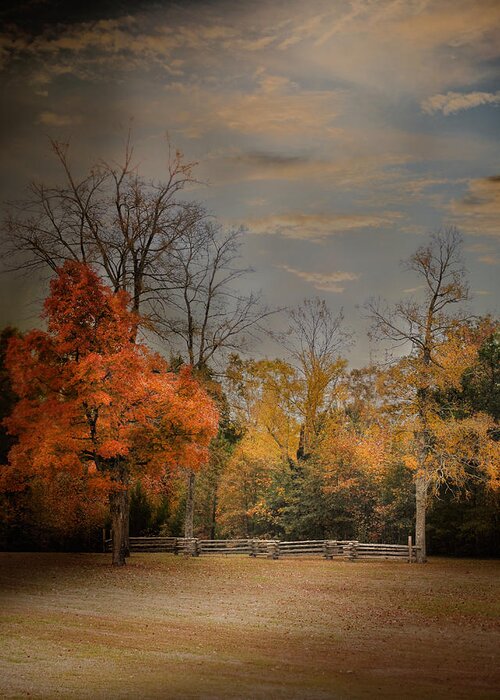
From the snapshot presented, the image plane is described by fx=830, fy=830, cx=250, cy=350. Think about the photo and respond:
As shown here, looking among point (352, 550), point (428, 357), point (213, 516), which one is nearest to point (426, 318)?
point (428, 357)

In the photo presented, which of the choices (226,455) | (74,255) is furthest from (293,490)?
(74,255)

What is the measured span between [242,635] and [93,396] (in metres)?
10.2

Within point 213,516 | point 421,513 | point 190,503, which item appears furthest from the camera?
point 213,516

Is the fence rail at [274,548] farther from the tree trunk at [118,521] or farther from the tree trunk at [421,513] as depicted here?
the tree trunk at [118,521]

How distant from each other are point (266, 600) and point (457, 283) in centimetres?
1510

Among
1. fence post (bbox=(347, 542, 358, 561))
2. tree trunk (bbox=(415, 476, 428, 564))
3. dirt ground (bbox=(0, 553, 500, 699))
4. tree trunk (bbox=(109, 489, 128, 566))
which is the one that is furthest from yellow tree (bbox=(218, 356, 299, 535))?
dirt ground (bbox=(0, 553, 500, 699))

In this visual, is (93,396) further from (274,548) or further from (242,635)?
(274,548)

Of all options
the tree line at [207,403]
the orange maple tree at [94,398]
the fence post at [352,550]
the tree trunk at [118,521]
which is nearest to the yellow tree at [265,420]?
the tree line at [207,403]

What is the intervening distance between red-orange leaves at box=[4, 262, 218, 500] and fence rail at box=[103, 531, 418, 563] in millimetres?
9675

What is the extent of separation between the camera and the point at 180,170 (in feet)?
91.1

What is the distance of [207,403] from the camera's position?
24250 mm

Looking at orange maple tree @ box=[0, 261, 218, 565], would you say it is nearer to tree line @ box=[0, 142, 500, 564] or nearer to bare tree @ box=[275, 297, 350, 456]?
tree line @ box=[0, 142, 500, 564]

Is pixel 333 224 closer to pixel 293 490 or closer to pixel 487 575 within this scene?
pixel 293 490

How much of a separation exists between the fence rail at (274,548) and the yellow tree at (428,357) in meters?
1.96
